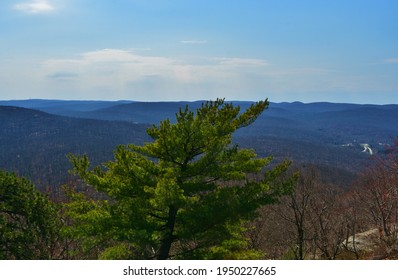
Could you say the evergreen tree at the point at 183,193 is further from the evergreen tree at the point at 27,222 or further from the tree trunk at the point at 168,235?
the evergreen tree at the point at 27,222

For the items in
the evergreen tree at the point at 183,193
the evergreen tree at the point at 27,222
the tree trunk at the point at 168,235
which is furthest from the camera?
the evergreen tree at the point at 27,222

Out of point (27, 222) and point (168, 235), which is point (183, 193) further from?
point (27, 222)

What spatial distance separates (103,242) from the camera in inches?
583

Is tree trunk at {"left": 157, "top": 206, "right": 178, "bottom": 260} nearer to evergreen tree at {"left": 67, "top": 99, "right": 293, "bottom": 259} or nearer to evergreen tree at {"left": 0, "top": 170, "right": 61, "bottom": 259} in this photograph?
evergreen tree at {"left": 67, "top": 99, "right": 293, "bottom": 259}

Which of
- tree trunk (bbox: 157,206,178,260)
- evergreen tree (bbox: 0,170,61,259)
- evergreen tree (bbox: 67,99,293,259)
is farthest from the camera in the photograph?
evergreen tree (bbox: 0,170,61,259)

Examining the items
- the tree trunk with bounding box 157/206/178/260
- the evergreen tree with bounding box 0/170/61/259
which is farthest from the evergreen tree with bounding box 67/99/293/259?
the evergreen tree with bounding box 0/170/61/259

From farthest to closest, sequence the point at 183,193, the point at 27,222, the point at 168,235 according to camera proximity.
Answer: the point at 27,222 < the point at 168,235 < the point at 183,193

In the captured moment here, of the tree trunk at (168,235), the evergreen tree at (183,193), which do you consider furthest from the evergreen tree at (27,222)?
the tree trunk at (168,235)

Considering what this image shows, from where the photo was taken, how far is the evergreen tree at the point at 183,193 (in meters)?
13.6

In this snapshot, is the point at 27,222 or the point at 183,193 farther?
the point at 27,222

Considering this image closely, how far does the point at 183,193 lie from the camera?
543 inches

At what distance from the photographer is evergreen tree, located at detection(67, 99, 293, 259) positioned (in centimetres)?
1365

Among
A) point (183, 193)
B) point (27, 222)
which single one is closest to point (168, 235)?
point (183, 193)
